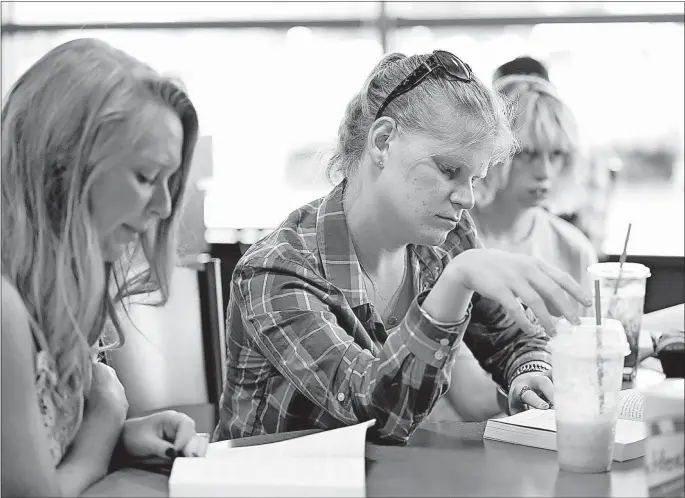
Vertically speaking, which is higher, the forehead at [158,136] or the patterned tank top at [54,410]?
the forehead at [158,136]

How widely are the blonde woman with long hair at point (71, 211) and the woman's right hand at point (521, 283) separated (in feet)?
1.26

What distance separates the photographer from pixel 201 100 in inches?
155

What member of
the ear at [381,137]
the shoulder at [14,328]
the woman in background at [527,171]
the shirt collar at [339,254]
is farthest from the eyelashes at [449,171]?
the woman in background at [527,171]

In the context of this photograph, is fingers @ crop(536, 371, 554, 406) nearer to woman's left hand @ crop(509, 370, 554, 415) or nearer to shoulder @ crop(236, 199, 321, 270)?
woman's left hand @ crop(509, 370, 554, 415)

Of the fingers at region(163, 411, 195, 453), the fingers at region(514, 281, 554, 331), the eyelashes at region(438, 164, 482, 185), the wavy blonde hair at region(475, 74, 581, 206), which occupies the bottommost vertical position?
the fingers at region(163, 411, 195, 453)

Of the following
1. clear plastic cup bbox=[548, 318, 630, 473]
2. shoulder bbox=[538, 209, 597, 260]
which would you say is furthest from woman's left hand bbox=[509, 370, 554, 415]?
shoulder bbox=[538, 209, 597, 260]

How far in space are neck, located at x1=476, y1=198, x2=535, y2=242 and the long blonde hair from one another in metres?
1.46

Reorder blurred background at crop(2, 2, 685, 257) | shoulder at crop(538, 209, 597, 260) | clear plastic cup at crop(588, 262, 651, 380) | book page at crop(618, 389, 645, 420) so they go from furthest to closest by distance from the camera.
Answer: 1. blurred background at crop(2, 2, 685, 257)
2. shoulder at crop(538, 209, 597, 260)
3. clear plastic cup at crop(588, 262, 651, 380)
4. book page at crop(618, 389, 645, 420)

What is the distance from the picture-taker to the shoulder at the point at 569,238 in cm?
259

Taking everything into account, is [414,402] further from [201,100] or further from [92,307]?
[201,100]

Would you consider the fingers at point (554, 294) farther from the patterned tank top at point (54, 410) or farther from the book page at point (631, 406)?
the patterned tank top at point (54, 410)

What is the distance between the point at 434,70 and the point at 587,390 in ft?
2.08

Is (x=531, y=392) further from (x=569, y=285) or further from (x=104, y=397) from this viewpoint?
(x=104, y=397)

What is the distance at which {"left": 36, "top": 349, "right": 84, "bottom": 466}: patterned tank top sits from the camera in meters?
1.08
